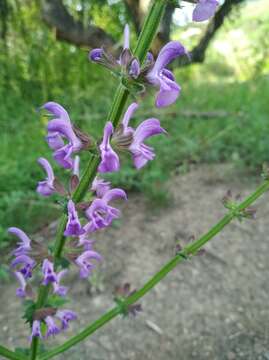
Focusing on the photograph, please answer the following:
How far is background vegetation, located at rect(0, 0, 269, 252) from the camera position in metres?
2.99

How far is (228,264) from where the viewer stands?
2.58 meters

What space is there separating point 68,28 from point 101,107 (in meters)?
0.86

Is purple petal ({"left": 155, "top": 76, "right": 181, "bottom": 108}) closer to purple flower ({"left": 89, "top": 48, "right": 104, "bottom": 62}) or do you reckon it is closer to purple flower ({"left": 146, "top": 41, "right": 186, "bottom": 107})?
purple flower ({"left": 146, "top": 41, "right": 186, "bottom": 107})

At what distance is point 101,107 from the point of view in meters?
4.87

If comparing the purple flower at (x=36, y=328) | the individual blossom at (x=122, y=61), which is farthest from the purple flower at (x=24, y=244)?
the individual blossom at (x=122, y=61)

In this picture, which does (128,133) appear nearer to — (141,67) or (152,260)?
(141,67)

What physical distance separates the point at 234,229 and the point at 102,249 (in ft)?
2.77

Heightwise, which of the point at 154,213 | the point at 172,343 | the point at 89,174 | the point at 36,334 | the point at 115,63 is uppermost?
the point at 115,63


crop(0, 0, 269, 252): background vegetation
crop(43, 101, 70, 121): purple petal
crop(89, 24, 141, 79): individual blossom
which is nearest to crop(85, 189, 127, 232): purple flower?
crop(43, 101, 70, 121): purple petal

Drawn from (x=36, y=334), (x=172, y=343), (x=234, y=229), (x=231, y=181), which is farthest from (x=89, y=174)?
(x=231, y=181)

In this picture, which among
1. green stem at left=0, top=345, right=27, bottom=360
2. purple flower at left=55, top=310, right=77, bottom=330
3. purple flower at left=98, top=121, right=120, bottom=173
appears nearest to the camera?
purple flower at left=98, top=121, right=120, bottom=173

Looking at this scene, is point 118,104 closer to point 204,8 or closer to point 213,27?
point 204,8

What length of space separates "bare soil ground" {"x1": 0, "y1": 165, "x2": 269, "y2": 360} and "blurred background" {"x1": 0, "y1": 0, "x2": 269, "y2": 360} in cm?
9

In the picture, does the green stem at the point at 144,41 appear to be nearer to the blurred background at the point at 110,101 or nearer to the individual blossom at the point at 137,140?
the individual blossom at the point at 137,140
